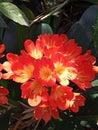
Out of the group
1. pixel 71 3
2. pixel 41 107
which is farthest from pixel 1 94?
pixel 71 3

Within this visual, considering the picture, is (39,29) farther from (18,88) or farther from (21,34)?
(18,88)

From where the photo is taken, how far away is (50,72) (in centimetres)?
84

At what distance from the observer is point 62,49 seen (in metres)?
0.88

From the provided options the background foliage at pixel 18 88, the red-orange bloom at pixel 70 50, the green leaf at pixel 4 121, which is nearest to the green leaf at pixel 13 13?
the background foliage at pixel 18 88

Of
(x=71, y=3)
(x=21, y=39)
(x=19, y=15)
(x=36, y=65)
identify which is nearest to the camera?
(x=36, y=65)

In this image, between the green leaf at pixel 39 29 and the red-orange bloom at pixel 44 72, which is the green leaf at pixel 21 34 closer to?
the green leaf at pixel 39 29

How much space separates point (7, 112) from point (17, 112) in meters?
0.05

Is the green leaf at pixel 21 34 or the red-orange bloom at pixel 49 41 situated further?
the green leaf at pixel 21 34

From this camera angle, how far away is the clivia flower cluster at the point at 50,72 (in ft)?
2.74

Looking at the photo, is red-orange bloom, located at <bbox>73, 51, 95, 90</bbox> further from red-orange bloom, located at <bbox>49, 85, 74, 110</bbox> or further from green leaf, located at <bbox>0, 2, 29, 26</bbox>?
green leaf, located at <bbox>0, 2, 29, 26</bbox>

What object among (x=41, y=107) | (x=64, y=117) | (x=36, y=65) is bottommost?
(x=64, y=117)

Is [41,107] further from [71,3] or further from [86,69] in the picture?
[71,3]

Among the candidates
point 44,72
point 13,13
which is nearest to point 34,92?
point 44,72

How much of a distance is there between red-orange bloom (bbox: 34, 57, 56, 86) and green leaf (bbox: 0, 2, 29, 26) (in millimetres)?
169
